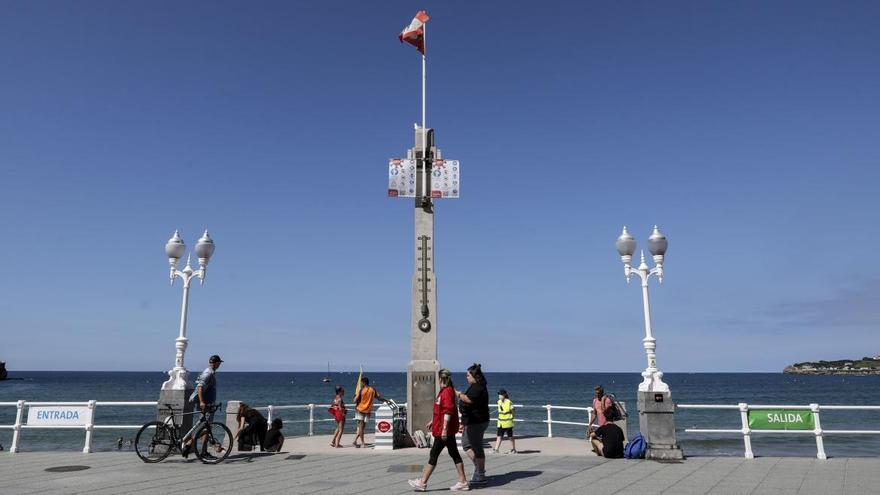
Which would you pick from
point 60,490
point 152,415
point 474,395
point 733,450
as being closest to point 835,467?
point 474,395

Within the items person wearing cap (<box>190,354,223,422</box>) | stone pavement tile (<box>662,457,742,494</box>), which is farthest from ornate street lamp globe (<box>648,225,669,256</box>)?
person wearing cap (<box>190,354,223,422</box>)

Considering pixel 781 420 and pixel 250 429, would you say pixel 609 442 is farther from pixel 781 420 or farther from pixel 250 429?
pixel 250 429

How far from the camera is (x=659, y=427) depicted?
12.2 meters

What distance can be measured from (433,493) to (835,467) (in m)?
7.92

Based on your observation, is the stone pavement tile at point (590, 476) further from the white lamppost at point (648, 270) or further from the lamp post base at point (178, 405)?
the lamp post base at point (178, 405)

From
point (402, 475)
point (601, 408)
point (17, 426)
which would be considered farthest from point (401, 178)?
point (17, 426)

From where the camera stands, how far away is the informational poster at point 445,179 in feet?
57.5

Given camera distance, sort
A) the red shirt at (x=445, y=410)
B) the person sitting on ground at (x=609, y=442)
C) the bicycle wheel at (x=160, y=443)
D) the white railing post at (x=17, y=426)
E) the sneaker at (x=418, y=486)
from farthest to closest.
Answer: the white railing post at (x=17, y=426) < the person sitting on ground at (x=609, y=442) < the bicycle wheel at (x=160, y=443) < the red shirt at (x=445, y=410) < the sneaker at (x=418, y=486)

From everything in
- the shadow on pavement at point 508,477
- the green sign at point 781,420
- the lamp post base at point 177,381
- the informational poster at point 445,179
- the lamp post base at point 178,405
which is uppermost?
the informational poster at point 445,179

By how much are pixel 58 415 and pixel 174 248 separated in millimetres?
4924

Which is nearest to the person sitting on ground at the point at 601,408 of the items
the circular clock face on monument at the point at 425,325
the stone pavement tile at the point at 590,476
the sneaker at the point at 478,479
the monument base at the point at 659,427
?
the monument base at the point at 659,427

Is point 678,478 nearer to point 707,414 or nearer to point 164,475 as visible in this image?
point 164,475

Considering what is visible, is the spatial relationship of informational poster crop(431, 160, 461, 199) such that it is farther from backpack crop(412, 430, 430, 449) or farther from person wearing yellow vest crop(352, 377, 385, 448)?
backpack crop(412, 430, 430, 449)

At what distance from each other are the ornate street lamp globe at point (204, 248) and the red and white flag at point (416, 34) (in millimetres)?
10339
